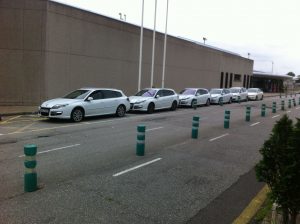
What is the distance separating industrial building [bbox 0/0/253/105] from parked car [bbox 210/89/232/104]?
6.13 meters

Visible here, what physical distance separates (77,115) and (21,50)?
8.33m

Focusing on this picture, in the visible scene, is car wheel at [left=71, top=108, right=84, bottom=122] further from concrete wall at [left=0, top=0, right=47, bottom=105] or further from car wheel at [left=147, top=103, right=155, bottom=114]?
concrete wall at [left=0, top=0, right=47, bottom=105]

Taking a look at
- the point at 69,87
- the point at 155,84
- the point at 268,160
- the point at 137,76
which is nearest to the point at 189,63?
the point at 155,84

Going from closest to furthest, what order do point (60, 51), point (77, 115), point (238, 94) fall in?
point (77, 115) < point (60, 51) < point (238, 94)

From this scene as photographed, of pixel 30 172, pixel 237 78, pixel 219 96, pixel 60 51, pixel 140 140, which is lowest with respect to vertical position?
pixel 30 172

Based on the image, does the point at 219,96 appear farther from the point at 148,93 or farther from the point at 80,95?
the point at 80,95

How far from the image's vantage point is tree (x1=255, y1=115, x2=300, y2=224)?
147 inches

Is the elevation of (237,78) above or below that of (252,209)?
above

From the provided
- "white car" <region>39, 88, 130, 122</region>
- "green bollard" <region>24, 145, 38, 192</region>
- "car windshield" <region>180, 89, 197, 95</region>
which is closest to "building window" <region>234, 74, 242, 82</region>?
"car windshield" <region>180, 89, 197, 95</region>

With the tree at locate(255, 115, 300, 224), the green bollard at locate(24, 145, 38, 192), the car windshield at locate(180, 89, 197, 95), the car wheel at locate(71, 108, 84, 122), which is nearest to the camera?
the tree at locate(255, 115, 300, 224)

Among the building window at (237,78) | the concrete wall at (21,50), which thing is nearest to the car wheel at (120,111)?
the concrete wall at (21,50)

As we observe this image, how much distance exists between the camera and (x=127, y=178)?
649 centimetres

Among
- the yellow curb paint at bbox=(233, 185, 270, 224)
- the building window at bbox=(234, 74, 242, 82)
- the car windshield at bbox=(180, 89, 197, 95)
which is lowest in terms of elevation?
the yellow curb paint at bbox=(233, 185, 270, 224)

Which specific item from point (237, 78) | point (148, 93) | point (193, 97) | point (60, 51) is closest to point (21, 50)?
point (60, 51)
